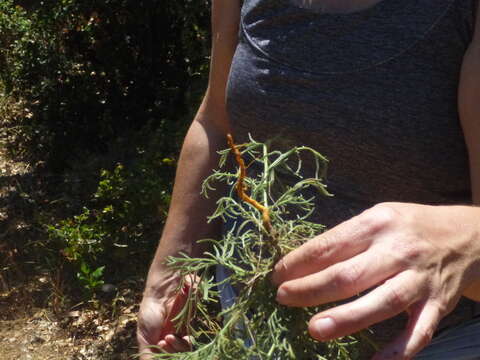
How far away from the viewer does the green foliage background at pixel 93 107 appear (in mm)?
3566

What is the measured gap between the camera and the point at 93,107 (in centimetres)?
420

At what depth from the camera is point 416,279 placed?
33.2 inches

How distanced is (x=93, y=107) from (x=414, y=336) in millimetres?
3644

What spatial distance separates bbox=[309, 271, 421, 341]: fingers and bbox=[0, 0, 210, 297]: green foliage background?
2710 millimetres

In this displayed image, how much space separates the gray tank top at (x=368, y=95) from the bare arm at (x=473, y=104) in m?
0.04

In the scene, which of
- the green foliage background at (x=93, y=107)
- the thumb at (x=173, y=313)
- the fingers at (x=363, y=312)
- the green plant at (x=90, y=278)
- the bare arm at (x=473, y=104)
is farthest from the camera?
the green foliage background at (x=93, y=107)

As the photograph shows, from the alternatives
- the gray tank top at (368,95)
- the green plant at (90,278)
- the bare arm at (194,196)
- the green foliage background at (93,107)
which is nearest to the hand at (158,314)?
the bare arm at (194,196)

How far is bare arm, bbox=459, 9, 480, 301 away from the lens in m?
1.11

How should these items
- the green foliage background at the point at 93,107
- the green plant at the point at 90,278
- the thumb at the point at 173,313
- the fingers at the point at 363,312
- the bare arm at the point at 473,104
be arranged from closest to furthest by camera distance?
1. the fingers at the point at 363,312
2. the bare arm at the point at 473,104
3. the thumb at the point at 173,313
4. the green plant at the point at 90,278
5. the green foliage background at the point at 93,107

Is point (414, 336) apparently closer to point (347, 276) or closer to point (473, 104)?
point (347, 276)

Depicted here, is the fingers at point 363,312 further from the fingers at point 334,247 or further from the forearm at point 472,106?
the forearm at point 472,106

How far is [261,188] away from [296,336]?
228 mm

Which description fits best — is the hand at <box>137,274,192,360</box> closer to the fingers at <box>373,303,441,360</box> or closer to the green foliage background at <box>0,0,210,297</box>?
the fingers at <box>373,303,441,360</box>

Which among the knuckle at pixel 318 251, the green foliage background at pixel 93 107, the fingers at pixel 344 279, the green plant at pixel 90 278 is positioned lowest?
the green plant at pixel 90 278
